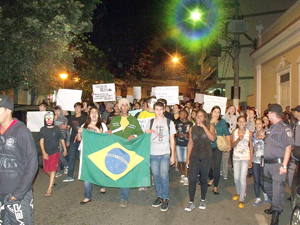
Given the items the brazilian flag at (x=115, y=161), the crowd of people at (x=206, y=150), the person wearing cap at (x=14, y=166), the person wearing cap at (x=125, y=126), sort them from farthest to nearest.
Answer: the person wearing cap at (x=125, y=126) → the brazilian flag at (x=115, y=161) → the crowd of people at (x=206, y=150) → the person wearing cap at (x=14, y=166)

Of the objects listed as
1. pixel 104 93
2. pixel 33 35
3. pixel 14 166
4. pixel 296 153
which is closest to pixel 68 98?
pixel 104 93

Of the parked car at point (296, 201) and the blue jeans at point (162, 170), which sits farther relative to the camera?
the blue jeans at point (162, 170)

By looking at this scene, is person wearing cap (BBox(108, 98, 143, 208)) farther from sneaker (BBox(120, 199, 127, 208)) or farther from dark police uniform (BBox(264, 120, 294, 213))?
dark police uniform (BBox(264, 120, 294, 213))

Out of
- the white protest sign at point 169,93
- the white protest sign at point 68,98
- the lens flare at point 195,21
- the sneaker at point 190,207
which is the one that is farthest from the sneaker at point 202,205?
the lens flare at point 195,21

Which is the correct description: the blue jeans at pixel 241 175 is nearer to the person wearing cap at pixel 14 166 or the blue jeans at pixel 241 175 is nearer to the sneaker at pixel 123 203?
the sneaker at pixel 123 203

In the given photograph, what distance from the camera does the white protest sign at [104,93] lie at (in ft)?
33.7

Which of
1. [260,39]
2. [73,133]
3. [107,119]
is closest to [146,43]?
[260,39]

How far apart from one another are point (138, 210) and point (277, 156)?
271 cm

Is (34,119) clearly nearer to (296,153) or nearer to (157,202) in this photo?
(157,202)

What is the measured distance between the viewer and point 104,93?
10.3 metres

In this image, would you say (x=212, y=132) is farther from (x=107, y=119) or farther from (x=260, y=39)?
(x=260, y=39)

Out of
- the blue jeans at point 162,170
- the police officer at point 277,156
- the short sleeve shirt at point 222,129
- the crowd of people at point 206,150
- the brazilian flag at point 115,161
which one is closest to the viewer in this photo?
the police officer at point 277,156

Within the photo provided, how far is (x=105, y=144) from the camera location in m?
6.04

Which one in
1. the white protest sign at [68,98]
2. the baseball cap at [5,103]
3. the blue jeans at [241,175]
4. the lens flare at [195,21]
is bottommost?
the blue jeans at [241,175]
